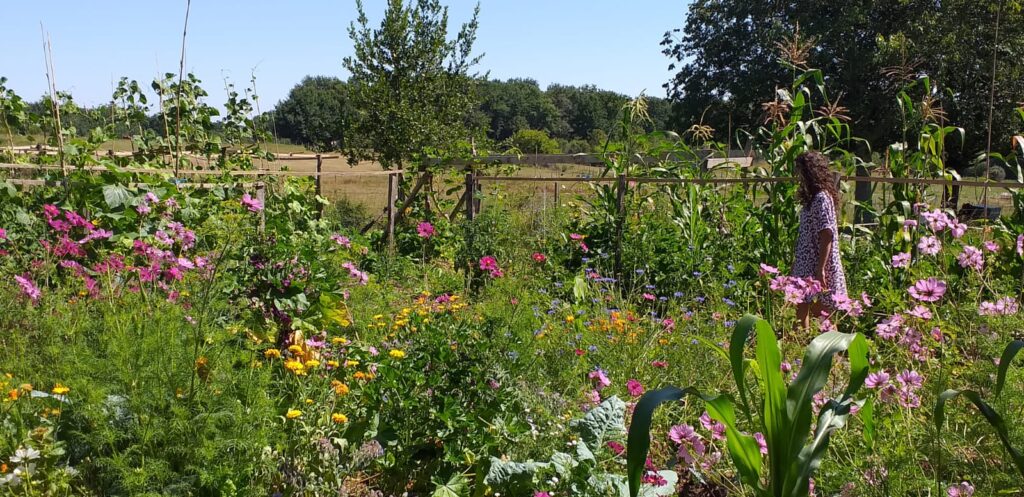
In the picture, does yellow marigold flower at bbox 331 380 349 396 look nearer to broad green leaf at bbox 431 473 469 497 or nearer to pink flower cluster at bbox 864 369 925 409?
broad green leaf at bbox 431 473 469 497

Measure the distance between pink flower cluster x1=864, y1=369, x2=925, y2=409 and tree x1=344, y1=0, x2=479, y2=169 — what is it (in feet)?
42.1

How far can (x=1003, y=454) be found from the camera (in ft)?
6.55

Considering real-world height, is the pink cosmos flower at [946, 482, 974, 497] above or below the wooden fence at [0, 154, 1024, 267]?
below

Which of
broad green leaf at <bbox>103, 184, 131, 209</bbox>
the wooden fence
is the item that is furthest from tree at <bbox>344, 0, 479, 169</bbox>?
broad green leaf at <bbox>103, 184, 131, 209</bbox>

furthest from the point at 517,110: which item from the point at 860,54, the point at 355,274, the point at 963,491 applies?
the point at 963,491

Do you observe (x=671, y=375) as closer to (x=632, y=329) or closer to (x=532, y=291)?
(x=632, y=329)

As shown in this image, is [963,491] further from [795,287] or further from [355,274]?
[355,274]

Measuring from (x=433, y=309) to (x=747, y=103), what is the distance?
19951mm

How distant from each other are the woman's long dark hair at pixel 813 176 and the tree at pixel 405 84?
1073 cm

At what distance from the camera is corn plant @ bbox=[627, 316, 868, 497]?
181cm

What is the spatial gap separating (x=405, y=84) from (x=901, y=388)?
13.9 metres

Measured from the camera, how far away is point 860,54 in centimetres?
1891

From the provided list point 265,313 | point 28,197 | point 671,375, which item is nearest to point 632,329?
point 671,375

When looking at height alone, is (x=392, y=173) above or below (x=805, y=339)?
above
